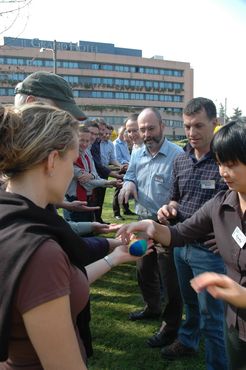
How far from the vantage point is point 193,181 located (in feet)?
11.2

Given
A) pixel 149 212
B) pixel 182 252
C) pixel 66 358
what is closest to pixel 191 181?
pixel 182 252

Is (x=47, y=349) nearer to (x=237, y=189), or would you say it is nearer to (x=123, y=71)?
(x=237, y=189)

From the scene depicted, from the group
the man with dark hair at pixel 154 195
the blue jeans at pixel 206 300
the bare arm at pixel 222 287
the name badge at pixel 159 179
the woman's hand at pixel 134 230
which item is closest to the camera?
the bare arm at pixel 222 287

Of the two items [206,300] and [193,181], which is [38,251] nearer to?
[206,300]

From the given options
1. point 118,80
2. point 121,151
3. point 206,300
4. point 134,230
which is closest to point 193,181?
point 134,230

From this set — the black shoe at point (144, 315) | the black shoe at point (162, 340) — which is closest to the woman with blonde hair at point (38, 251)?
the black shoe at point (162, 340)

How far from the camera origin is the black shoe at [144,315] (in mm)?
4590

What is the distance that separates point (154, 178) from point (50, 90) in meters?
2.00

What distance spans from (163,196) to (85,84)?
68434mm

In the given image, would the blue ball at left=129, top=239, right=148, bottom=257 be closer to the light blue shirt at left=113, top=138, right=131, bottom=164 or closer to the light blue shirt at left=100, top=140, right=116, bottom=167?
the light blue shirt at left=100, top=140, right=116, bottom=167

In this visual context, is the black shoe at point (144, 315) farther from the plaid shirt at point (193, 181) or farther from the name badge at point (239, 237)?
the name badge at point (239, 237)

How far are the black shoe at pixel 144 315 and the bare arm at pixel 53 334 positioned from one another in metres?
3.26

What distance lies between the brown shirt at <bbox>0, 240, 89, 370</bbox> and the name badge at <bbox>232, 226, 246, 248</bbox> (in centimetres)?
111

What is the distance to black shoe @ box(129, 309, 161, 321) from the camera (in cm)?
459
